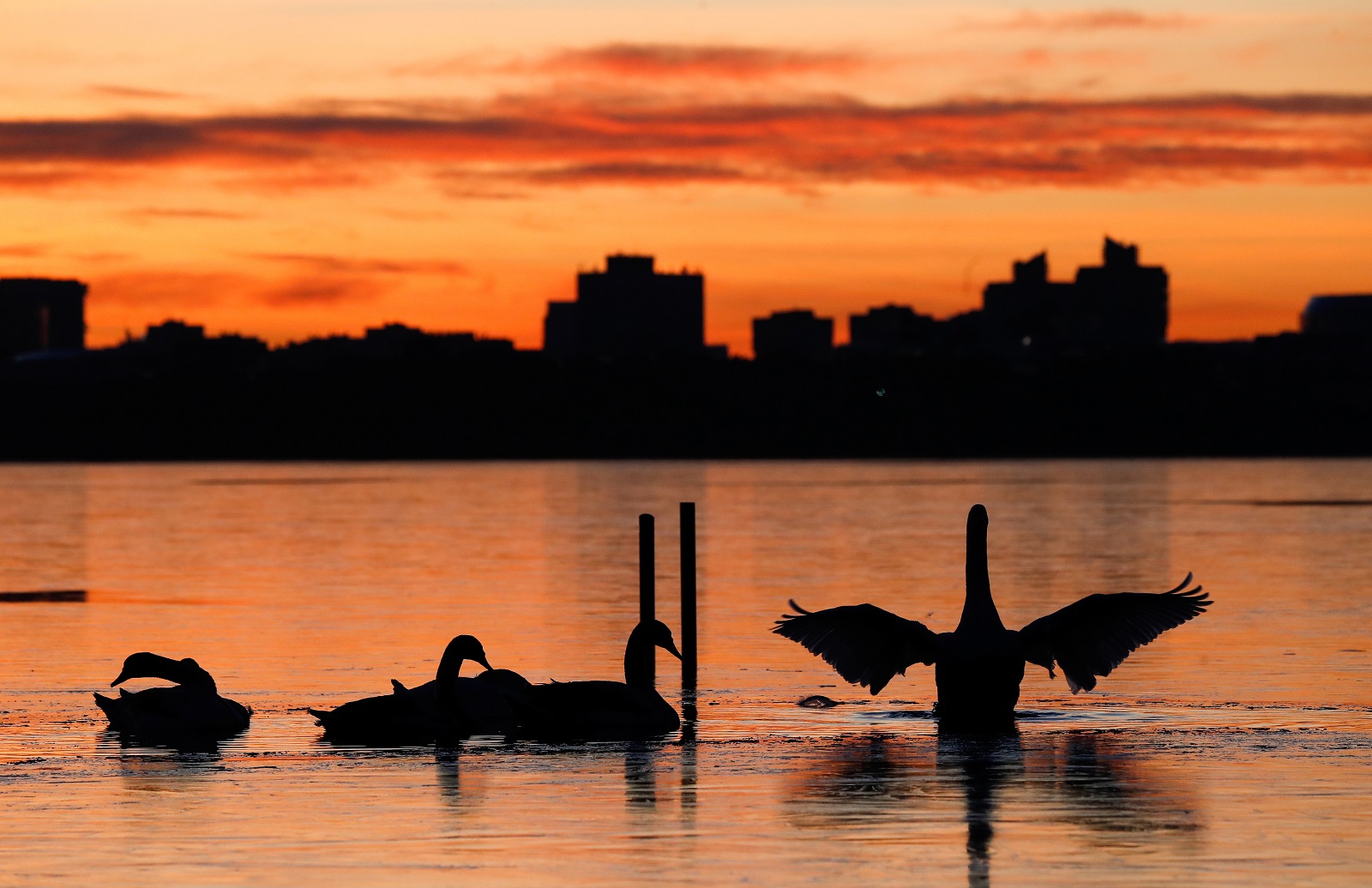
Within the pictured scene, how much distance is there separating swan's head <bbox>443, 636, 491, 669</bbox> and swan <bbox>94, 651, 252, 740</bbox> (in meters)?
2.53

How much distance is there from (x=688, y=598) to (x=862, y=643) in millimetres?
7867

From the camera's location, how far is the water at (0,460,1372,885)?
61.8 ft

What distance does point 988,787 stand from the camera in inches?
899

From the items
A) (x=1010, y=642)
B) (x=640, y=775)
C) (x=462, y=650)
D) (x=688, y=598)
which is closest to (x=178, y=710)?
(x=462, y=650)

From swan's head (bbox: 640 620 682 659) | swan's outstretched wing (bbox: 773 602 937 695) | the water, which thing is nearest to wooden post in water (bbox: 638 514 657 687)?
the water

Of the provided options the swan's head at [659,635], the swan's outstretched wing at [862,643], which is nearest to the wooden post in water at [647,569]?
the swan's head at [659,635]

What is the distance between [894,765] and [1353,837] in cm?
615

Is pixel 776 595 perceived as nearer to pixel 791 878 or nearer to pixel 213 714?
pixel 213 714

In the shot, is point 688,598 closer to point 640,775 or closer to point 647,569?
point 647,569

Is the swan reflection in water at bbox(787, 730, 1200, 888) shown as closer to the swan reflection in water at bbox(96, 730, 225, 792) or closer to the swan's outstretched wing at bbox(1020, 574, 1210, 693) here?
the swan's outstretched wing at bbox(1020, 574, 1210, 693)

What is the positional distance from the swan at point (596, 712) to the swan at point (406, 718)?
0.88m

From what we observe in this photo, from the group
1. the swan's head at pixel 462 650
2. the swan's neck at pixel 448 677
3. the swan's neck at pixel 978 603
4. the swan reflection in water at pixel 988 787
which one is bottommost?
the swan reflection in water at pixel 988 787

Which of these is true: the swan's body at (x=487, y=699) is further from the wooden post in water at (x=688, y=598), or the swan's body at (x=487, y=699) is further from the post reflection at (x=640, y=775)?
the wooden post in water at (x=688, y=598)

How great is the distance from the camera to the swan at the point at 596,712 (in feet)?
88.4
